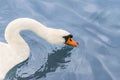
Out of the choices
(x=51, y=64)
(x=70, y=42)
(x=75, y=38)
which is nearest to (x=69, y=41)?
(x=70, y=42)

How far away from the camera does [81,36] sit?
3.56 metres

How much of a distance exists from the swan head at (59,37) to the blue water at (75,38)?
0.21 m

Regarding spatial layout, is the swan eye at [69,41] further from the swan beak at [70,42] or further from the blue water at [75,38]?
the blue water at [75,38]

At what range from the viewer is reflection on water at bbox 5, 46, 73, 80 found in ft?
10.2

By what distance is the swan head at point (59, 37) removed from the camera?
10.1 feet

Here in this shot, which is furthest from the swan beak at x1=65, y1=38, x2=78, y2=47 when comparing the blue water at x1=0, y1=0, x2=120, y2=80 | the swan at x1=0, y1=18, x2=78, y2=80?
the blue water at x1=0, y1=0, x2=120, y2=80

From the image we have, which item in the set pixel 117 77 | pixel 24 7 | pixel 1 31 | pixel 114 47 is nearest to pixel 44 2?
pixel 24 7

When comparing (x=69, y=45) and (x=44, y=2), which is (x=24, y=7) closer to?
(x=44, y=2)

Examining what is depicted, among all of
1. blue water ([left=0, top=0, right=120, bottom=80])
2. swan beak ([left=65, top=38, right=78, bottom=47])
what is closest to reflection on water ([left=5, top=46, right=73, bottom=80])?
blue water ([left=0, top=0, right=120, bottom=80])

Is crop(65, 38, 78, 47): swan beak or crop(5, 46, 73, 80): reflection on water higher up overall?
crop(65, 38, 78, 47): swan beak

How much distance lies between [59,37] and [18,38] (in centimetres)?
31

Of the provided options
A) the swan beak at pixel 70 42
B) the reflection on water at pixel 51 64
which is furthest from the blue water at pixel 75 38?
the swan beak at pixel 70 42

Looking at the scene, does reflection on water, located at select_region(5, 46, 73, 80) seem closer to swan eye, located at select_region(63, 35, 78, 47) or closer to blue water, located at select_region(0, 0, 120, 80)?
blue water, located at select_region(0, 0, 120, 80)

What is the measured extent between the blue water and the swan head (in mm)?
212
